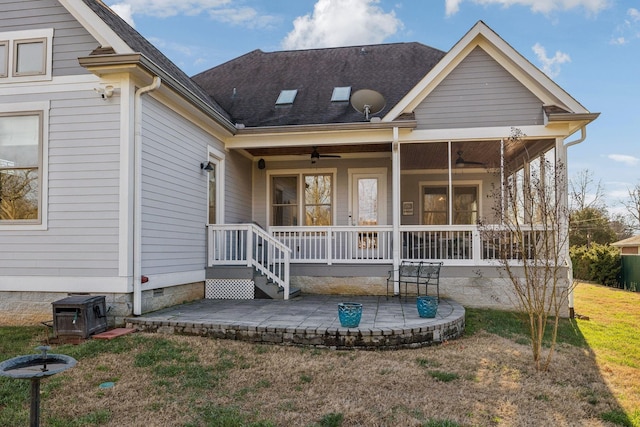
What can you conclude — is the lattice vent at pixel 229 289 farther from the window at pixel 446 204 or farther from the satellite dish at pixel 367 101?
the window at pixel 446 204

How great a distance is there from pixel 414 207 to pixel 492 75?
4.21 meters

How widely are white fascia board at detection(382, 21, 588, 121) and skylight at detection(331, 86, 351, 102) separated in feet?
7.68

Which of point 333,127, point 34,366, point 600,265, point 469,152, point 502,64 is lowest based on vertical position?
point 600,265

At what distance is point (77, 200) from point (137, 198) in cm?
86

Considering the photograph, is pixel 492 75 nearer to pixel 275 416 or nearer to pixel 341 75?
pixel 341 75

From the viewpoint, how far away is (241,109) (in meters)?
10.6

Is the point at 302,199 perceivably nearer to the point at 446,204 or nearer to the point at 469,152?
the point at 446,204

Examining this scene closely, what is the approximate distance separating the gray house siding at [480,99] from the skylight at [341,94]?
2.58 metres

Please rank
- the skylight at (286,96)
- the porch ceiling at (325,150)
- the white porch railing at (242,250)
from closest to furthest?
1. the white porch railing at (242,250)
2. the porch ceiling at (325,150)
3. the skylight at (286,96)

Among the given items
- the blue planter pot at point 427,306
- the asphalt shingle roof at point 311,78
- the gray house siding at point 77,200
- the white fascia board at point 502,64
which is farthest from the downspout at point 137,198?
the white fascia board at point 502,64

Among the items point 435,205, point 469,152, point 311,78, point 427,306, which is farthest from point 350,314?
point 311,78

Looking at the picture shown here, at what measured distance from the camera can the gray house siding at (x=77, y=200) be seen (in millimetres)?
5953

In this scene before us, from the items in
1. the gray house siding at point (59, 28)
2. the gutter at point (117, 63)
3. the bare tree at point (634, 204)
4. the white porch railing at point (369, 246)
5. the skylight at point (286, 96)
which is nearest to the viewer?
the gutter at point (117, 63)

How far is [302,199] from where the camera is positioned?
10.7 metres
